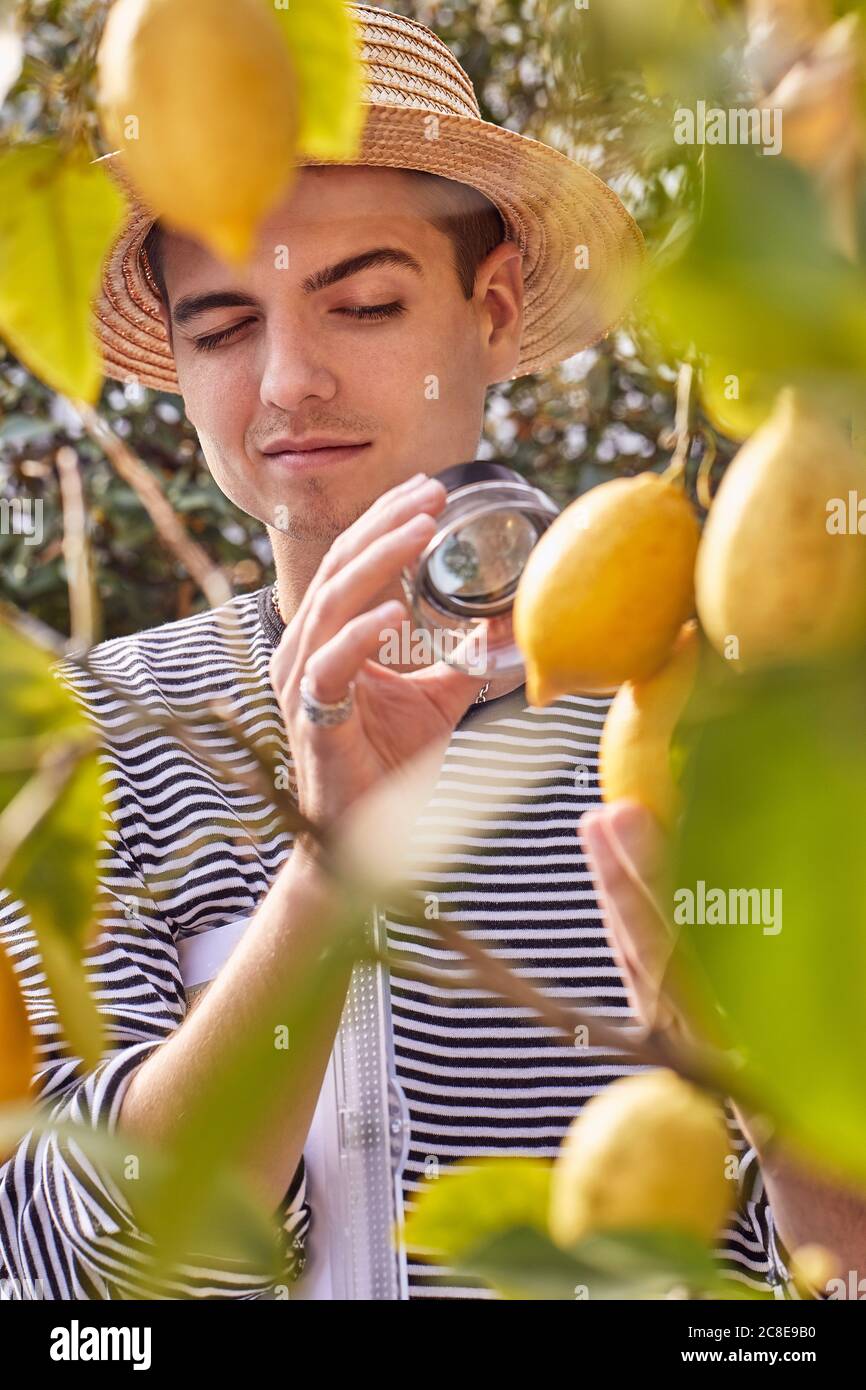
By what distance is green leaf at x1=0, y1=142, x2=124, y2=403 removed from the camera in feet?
0.66

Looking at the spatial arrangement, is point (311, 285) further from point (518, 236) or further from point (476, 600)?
point (476, 600)

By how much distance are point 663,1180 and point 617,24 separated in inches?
6.3

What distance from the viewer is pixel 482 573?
345 millimetres

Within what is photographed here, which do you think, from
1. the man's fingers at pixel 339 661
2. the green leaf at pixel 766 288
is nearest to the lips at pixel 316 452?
the man's fingers at pixel 339 661

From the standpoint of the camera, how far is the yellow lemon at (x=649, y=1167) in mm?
201

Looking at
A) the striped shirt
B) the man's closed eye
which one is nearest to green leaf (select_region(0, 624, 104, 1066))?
the striped shirt

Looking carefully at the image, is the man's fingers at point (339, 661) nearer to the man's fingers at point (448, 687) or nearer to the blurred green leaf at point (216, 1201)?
the man's fingers at point (448, 687)

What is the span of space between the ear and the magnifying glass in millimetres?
679

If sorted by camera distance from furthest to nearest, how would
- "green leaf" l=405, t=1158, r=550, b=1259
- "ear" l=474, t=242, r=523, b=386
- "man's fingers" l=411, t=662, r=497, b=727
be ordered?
1. "ear" l=474, t=242, r=523, b=386
2. "man's fingers" l=411, t=662, r=497, b=727
3. "green leaf" l=405, t=1158, r=550, b=1259

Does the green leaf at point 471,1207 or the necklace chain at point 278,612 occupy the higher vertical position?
the necklace chain at point 278,612

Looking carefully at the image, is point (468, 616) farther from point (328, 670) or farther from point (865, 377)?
point (865, 377)

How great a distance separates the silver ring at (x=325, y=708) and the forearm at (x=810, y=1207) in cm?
14

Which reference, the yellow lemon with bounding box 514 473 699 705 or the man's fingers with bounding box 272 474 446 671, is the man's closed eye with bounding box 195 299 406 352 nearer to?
the man's fingers with bounding box 272 474 446 671
